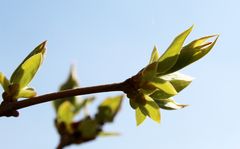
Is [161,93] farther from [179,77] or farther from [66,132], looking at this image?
[66,132]

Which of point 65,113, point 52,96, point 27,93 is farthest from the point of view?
point 65,113

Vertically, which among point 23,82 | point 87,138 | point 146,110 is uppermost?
point 23,82

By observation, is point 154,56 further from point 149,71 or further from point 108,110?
point 108,110

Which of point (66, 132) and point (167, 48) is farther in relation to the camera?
point (66, 132)

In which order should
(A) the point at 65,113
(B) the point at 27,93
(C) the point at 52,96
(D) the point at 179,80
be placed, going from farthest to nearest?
(A) the point at 65,113 < (D) the point at 179,80 < (B) the point at 27,93 < (C) the point at 52,96

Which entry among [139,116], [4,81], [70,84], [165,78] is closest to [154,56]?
[165,78]

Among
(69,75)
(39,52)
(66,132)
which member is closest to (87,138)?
(66,132)
